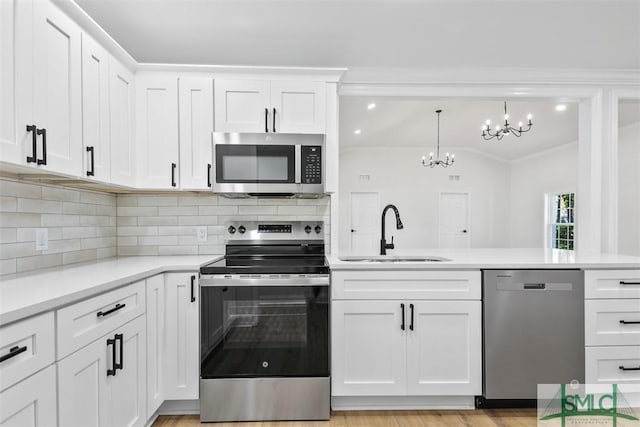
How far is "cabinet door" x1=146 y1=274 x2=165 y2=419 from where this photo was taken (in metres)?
1.81

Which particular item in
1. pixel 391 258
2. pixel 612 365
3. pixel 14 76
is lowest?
pixel 612 365

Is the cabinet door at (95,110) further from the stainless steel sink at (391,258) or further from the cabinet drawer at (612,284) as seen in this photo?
the cabinet drawer at (612,284)

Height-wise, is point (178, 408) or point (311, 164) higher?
point (311, 164)

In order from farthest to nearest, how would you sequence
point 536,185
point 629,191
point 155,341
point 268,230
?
point 536,185 → point 629,191 → point 268,230 → point 155,341

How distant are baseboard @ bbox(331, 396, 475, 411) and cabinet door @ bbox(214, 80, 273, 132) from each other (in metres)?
1.78

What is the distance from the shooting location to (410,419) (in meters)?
2.01

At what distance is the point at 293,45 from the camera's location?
2.27 meters

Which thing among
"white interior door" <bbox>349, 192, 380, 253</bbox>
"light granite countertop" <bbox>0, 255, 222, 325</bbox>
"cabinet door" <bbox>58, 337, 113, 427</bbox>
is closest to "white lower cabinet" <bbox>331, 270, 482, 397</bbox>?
"light granite countertop" <bbox>0, 255, 222, 325</bbox>

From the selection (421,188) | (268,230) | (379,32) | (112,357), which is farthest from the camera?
(421,188)

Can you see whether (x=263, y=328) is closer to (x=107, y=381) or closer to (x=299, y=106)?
(x=107, y=381)

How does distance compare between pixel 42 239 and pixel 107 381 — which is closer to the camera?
pixel 107 381

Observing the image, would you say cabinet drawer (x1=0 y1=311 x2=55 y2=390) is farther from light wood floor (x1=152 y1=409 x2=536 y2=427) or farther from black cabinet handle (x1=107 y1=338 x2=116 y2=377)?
light wood floor (x1=152 y1=409 x2=536 y2=427)

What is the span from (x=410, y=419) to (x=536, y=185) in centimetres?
681

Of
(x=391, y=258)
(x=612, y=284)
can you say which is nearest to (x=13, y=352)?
(x=391, y=258)
